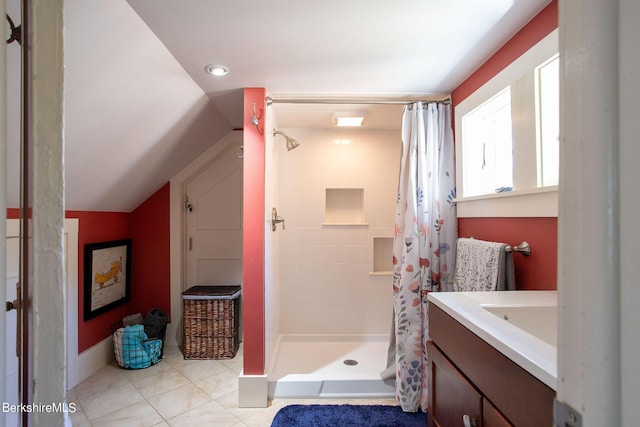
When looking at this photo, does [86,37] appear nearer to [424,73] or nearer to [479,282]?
[424,73]

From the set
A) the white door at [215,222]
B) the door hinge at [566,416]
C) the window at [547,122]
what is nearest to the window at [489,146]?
the window at [547,122]

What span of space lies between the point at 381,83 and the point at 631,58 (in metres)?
1.87

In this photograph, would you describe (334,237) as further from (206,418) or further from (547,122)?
(547,122)

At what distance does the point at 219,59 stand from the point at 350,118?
3.86 ft

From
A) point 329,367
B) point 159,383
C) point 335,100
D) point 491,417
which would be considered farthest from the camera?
point 329,367

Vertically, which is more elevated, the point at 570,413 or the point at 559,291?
the point at 559,291

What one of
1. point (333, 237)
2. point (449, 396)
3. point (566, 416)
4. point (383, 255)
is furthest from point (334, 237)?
point (566, 416)

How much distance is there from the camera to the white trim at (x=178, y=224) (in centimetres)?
297

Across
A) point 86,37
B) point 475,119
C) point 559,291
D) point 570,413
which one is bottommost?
point 570,413

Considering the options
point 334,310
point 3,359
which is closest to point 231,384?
point 334,310

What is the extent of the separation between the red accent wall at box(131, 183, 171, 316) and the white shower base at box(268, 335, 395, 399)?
129 centimetres

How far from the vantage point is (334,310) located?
9.99 feet

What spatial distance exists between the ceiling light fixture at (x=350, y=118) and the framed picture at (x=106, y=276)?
7.35ft

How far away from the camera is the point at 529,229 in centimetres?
Answer: 139
